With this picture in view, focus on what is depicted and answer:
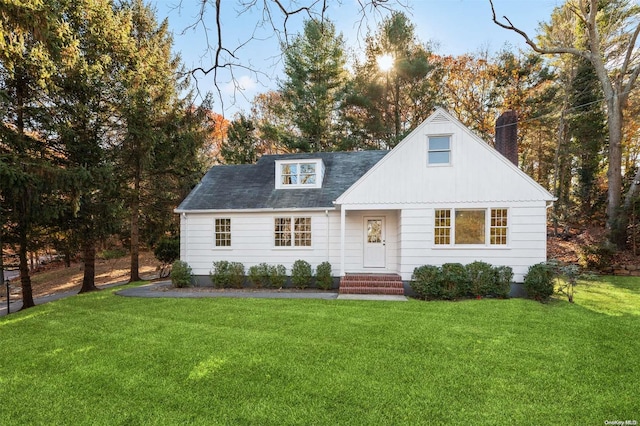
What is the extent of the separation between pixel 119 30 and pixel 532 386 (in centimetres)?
1640

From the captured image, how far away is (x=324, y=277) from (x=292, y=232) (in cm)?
215

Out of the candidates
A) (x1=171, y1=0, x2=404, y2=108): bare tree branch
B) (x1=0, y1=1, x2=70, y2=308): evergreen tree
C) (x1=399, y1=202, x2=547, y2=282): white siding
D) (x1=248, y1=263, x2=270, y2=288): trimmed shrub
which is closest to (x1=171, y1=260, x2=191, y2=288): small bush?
(x1=248, y1=263, x2=270, y2=288): trimmed shrub

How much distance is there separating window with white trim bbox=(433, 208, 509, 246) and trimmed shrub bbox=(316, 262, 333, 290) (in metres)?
3.81

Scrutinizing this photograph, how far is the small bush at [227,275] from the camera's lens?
438 inches

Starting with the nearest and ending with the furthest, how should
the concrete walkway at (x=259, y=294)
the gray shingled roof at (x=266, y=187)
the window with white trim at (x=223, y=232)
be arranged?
the concrete walkway at (x=259, y=294), the gray shingled roof at (x=266, y=187), the window with white trim at (x=223, y=232)

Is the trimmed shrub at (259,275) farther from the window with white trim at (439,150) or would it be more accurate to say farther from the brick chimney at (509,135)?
the brick chimney at (509,135)

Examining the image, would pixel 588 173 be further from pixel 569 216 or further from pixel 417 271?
pixel 417 271

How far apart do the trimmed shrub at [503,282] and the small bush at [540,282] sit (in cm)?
46

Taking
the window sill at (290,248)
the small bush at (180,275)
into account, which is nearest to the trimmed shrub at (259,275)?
the window sill at (290,248)

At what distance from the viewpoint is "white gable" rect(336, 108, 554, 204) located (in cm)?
949

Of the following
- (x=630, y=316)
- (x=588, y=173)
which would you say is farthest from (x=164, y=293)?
(x=588, y=173)

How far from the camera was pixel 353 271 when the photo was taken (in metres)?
11.2

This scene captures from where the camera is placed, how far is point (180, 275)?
1127 cm

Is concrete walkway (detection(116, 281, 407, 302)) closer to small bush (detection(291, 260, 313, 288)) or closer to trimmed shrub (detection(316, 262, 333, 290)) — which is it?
trimmed shrub (detection(316, 262, 333, 290))
